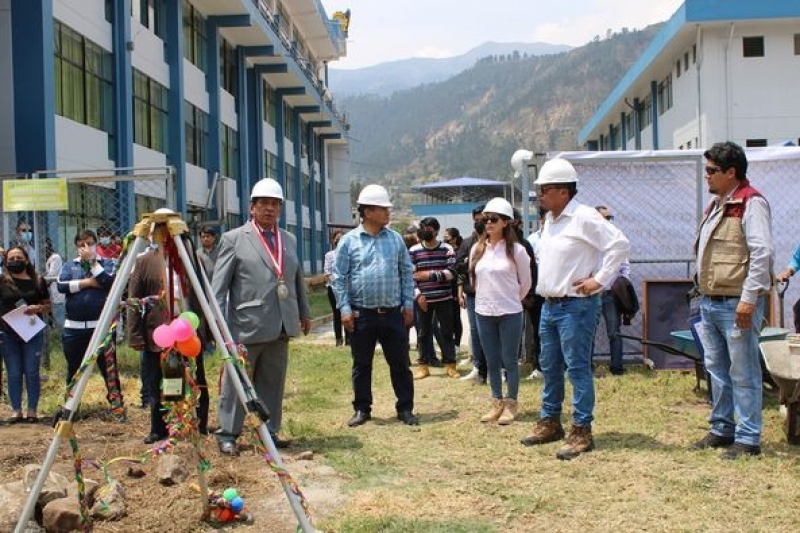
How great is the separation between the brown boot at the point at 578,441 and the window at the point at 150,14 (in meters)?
17.9

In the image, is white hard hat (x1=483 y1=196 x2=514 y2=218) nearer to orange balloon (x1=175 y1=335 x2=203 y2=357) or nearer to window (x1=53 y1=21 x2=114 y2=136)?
orange balloon (x1=175 y1=335 x2=203 y2=357)

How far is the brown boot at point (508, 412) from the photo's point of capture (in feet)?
23.3

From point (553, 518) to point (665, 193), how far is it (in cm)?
651

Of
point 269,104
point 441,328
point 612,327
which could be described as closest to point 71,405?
point 441,328

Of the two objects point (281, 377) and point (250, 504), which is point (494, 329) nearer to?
point (281, 377)

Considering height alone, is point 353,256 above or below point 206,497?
above

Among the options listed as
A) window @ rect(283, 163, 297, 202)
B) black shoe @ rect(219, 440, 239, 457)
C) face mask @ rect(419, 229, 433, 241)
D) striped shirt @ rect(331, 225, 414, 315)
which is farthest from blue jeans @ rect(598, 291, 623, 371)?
window @ rect(283, 163, 297, 202)

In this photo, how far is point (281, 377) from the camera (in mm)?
6484

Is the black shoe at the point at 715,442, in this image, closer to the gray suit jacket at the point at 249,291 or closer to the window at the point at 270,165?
the gray suit jacket at the point at 249,291

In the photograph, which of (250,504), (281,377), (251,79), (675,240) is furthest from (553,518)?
(251,79)

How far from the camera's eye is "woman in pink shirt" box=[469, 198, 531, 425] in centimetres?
723

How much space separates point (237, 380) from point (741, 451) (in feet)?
11.7

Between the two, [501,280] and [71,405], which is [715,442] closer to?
[501,280]

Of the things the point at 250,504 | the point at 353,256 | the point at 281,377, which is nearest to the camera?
the point at 250,504
